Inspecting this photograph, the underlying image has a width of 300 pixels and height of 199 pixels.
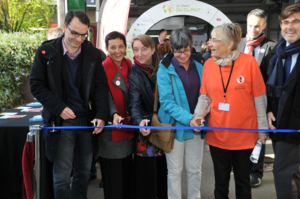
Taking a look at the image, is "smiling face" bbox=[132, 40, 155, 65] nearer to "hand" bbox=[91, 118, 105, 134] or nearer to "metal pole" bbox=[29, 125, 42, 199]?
"hand" bbox=[91, 118, 105, 134]

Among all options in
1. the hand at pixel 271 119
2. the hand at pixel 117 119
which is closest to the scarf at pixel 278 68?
the hand at pixel 271 119

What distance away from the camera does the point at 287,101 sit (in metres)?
2.44

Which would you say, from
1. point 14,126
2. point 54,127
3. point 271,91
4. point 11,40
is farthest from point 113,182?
point 11,40

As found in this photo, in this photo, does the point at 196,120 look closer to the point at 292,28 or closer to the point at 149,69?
the point at 149,69

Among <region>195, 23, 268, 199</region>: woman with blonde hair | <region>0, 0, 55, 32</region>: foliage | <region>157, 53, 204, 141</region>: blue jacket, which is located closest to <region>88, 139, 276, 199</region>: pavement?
<region>195, 23, 268, 199</region>: woman with blonde hair

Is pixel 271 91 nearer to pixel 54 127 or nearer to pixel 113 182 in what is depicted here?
pixel 113 182

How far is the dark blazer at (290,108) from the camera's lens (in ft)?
7.88

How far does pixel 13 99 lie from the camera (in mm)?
5027

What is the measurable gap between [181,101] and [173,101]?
10 cm

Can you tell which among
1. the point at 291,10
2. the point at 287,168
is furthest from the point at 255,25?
the point at 287,168

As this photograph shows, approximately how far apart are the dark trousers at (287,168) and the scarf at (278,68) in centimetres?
45

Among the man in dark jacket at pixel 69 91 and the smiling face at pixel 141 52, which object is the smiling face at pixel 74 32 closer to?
the man in dark jacket at pixel 69 91

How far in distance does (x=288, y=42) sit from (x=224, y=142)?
991 millimetres

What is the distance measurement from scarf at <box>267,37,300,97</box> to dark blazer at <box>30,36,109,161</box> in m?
1.48
